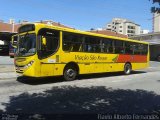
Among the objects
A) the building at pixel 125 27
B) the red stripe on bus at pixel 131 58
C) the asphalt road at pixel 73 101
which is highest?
the building at pixel 125 27

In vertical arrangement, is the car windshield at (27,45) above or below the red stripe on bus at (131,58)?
above

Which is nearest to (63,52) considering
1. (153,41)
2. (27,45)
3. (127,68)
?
(27,45)

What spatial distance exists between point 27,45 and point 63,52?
2.00m

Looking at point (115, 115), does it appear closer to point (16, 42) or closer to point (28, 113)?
point (28, 113)

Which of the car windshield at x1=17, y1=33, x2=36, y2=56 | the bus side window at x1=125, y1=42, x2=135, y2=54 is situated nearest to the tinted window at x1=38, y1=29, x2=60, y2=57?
the car windshield at x1=17, y1=33, x2=36, y2=56

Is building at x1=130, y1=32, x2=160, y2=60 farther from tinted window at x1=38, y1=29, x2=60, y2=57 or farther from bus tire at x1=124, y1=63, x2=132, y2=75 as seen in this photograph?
tinted window at x1=38, y1=29, x2=60, y2=57

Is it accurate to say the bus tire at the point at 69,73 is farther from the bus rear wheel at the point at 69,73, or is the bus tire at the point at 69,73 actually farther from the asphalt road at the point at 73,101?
the asphalt road at the point at 73,101

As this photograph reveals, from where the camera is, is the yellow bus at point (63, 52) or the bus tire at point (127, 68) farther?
the bus tire at point (127, 68)

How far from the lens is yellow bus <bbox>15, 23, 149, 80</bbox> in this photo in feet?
47.5

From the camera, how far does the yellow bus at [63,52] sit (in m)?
14.5

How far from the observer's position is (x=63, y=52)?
15.8m

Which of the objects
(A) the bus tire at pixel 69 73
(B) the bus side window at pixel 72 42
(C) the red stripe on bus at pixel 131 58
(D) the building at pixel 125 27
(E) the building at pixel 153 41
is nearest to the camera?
(B) the bus side window at pixel 72 42

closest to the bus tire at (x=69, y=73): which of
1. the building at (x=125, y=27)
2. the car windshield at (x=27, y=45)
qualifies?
the car windshield at (x=27, y=45)

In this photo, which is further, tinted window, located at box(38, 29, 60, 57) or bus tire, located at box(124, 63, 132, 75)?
bus tire, located at box(124, 63, 132, 75)
